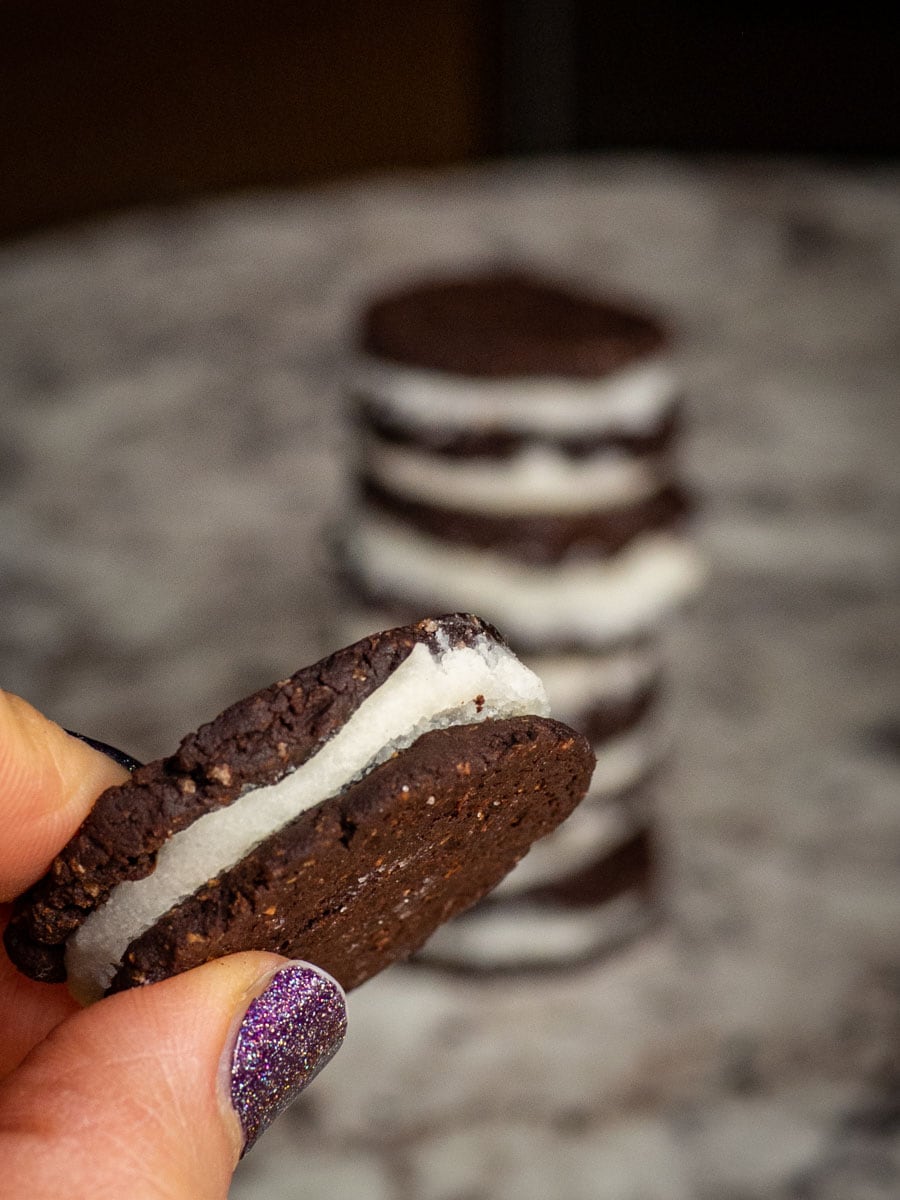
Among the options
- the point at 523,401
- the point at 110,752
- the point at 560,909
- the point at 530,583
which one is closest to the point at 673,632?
the point at 560,909

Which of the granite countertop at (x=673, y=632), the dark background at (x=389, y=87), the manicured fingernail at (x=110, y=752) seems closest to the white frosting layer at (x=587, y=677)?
the granite countertop at (x=673, y=632)

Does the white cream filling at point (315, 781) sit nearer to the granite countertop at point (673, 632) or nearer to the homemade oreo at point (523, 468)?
the homemade oreo at point (523, 468)

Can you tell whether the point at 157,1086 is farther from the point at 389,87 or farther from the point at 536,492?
the point at 389,87

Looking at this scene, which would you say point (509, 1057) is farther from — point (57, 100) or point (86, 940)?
point (57, 100)

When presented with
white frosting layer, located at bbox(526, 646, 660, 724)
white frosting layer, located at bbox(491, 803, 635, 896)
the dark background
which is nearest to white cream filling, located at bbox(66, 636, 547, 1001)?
white frosting layer, located at bbox(526, 646, 660, 724)

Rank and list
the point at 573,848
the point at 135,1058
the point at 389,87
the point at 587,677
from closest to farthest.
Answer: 1. the point at 135,1058
2. the point at 587,677
3. the point at 573,848
4. the point at 389,87

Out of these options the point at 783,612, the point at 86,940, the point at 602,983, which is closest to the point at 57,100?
the point at 783,612
